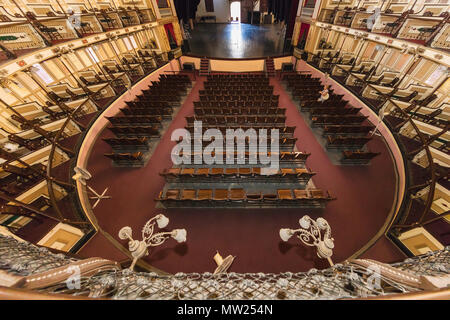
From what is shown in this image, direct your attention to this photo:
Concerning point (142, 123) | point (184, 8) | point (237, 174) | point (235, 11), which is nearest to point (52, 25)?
point (142, 123)

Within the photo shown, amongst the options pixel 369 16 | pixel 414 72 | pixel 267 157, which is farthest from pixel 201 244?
pixel 369 16

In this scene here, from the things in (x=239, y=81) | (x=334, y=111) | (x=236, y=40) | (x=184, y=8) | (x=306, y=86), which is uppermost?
(x=184, y=8)

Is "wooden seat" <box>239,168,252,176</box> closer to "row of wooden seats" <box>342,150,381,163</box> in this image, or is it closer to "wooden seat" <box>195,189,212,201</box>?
"wooden seat" <box>195,189,212,201</box>

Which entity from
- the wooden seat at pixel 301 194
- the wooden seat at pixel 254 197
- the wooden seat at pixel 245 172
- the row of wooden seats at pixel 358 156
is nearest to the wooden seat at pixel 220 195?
the wooden seat at pixel 254 197

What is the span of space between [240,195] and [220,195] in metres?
0.66

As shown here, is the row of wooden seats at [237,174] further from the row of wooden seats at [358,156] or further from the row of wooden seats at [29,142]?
the row of wooden seats at [29,142]

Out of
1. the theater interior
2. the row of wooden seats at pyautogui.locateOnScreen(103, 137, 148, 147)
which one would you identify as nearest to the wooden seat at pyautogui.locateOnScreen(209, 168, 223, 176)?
the theater interior

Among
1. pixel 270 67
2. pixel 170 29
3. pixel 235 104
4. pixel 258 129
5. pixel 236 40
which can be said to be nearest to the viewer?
pixel 258 129

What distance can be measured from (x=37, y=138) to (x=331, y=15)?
1988cm

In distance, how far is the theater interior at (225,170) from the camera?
6.39 feet

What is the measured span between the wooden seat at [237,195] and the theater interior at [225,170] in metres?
0.11

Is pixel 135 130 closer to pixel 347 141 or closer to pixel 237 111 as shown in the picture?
pixel 237 111

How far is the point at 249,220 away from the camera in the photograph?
16.2ft

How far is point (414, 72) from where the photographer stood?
8992 mm
